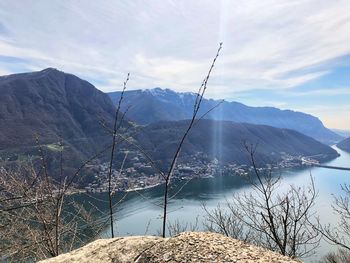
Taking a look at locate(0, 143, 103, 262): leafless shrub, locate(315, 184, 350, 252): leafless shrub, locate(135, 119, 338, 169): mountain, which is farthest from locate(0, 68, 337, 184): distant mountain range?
locate(0, 143, 103, 262): leafless shrub

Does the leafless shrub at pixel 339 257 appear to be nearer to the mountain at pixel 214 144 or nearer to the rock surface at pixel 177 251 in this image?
the rock surface at pixel 177 251

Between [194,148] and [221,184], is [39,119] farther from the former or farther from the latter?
[221,184]

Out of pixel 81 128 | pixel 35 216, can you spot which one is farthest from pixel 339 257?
pixel 81 128

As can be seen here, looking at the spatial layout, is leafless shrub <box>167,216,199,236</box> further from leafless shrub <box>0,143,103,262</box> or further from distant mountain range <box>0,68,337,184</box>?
distant mountain range <box>0,68,337,184</box>

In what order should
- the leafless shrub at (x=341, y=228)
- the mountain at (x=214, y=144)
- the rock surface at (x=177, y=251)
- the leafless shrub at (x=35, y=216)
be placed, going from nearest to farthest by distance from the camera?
the rock surface at (x=177, y=251) → the leafless shrub at (x=35, y=216) → the leafless shrub at (x=341, y=228) → the mountain at (x=214, y=144)

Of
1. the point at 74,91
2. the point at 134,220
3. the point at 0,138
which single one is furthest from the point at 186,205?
the point at 74,91

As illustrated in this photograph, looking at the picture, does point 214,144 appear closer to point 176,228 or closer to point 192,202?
point 192,202

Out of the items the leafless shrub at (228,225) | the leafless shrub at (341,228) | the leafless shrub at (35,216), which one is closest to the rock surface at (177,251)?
the leafless shrub at (35,216)
